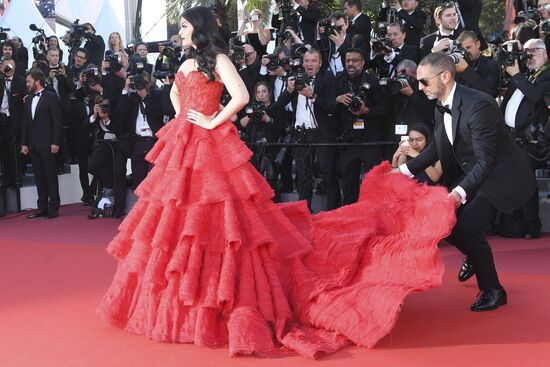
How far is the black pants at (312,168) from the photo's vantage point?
7777mm

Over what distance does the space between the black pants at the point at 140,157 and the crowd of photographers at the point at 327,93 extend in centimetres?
1

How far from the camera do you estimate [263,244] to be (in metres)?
4.26

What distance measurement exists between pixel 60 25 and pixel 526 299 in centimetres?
1258

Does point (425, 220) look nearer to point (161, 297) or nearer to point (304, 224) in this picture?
point (304, 224)

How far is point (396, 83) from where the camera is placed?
23.6 feet

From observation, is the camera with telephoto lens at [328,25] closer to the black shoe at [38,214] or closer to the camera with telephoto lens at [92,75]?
the camera with telephoto lens at [92,75]

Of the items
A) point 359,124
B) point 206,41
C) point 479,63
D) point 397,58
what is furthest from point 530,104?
point 206,41

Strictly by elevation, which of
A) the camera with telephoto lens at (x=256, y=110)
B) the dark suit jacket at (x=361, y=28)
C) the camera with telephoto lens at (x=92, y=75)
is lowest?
the camera with telephoto lens at (x=256, y=110)

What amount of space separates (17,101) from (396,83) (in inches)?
189

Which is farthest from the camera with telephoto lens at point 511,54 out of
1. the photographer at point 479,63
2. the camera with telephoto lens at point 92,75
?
the camera with telephoto lens at point 92,75

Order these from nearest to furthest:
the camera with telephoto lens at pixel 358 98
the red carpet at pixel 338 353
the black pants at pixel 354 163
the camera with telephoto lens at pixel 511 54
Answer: the red carpet at pixel 338 353, the camera with telephoto lens at pixel 511 54, the camera with telephoto lens at pixel 358 98, the black pants at pixel 354 163

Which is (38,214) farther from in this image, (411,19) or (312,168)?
(411,19)

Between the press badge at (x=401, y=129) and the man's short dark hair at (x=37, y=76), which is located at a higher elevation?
the man's short dark hair at (x=37, y=76)

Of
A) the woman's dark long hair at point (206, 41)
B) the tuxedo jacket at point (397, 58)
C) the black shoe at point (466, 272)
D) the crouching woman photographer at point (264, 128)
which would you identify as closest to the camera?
the woman's dark long hair at point (206, 41)
